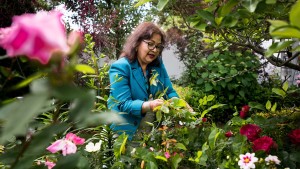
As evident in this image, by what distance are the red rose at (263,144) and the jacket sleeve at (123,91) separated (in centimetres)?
86

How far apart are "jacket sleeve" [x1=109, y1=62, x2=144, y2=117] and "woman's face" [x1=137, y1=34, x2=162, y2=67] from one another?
0.54ft

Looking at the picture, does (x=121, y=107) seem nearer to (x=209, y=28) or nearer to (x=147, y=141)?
(x=147, y=141)

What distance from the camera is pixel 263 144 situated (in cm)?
158

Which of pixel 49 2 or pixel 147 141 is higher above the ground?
pixel 49 2

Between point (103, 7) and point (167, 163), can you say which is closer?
point (167, 163)

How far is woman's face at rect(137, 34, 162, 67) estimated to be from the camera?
2652 mm

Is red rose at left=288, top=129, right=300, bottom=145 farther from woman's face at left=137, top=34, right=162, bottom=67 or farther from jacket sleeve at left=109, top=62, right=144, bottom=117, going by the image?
woman's face at left=137, top=34, right=162, bottom=67

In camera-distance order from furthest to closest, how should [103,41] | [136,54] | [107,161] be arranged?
[103,41] < [136,54] < [107,161]

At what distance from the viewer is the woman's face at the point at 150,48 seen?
2652mm

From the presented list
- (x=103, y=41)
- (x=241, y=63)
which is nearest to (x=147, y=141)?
(x=103, y=41)

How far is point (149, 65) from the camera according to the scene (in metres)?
2.82

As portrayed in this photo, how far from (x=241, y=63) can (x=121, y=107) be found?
5.39 m

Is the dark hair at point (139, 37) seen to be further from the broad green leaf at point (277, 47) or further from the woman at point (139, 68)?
the broad green leaf at point (277, 47)

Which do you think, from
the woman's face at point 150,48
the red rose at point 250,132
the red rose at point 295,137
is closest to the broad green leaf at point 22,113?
the red rose at point 250,132
